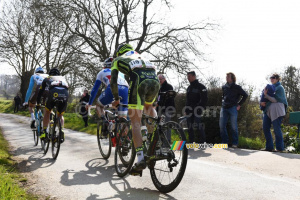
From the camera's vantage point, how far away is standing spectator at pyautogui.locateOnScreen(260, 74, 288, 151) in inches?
279

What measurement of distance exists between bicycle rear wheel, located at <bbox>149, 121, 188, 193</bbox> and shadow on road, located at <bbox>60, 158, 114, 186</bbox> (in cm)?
108

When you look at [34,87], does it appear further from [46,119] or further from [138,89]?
[138,89]

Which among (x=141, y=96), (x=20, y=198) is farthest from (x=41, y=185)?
(x=141, y=96)

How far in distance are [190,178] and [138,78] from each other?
1776 millimetres

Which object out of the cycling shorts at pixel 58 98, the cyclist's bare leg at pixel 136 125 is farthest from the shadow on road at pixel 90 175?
the cycling shorts at pixel 58 98

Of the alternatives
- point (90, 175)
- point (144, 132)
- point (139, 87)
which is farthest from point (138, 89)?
point (90, 175)

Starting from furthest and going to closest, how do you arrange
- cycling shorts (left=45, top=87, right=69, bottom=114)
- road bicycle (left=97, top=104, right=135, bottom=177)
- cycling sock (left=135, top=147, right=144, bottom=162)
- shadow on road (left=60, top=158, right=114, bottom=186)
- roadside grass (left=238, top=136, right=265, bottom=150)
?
roadside grass (left=238, top=136, right=265, bottom=150), cycling shorts (left=45, top=87, right=69, bottom=114), road bicycle (left=97, top=104, right=135, bottom=177), shadow on road (left=60, top=158, right=114, bottom=186), cycling sock (left=135, top=147, right=144, bottom=162)

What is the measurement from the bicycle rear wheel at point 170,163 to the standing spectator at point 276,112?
444cm

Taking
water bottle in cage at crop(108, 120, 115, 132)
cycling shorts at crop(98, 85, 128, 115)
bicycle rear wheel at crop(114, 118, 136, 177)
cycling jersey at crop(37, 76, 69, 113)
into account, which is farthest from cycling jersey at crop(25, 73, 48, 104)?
bicycle rear wheel at crop(114, 118, 136, 177)

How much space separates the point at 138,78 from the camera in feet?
12.9

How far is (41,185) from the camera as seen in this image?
4156 mm

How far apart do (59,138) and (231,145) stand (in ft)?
15.7

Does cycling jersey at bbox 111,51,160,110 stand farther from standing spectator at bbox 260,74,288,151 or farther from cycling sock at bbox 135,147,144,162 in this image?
standing spectator at bbox 260,74,288,151

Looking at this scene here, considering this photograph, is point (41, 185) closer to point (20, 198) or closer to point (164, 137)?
point (20, 198)
